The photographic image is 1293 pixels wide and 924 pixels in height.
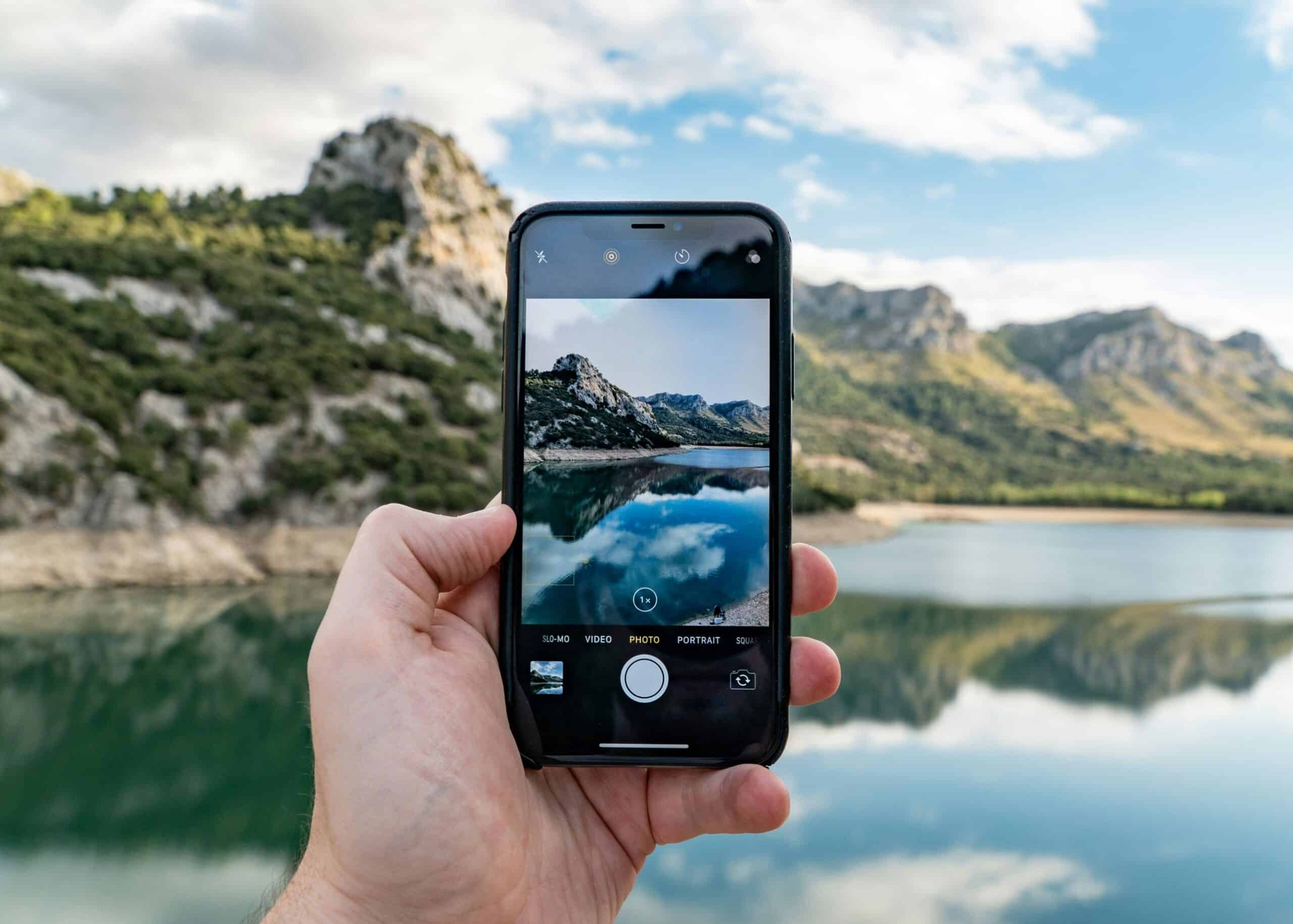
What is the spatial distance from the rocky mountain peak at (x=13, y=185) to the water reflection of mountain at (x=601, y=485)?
3988 centimetres

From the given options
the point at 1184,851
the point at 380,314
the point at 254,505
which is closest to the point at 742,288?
the point at 1184,851

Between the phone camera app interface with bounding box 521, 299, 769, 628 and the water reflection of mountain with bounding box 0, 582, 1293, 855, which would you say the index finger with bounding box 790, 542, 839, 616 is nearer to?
the phone camera app interface with bounding box 521, 299, 769, 628

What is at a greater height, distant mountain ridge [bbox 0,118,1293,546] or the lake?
distant mountain ridge [bbox 0,118,1293,546]

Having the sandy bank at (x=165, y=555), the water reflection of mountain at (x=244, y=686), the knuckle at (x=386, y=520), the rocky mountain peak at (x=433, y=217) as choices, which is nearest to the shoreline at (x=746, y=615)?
the knuckle at (x=386, y=520)

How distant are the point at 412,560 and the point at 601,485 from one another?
43 centimetres

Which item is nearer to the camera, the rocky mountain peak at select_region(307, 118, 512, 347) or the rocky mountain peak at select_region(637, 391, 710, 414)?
the rocky mountain peak at select_region(637, 391, 710, 414)

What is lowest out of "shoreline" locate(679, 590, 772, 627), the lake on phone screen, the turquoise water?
the lake on phone screen

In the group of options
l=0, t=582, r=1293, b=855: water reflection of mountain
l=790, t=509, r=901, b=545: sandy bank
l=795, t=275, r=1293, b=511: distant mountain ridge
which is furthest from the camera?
l=795, t=275, r=1293, b=511: distant mountain ridge

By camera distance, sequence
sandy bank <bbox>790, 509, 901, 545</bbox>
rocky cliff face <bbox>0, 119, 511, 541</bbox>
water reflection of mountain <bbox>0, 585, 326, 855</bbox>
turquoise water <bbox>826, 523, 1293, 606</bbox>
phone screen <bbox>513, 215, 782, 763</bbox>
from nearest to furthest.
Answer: phone screen <bbox>513, 215, 782, 763</bbox>, water reflection of mountain <bbox>0, 585, 326, 855</bbox>, rocky cliff face <bbox>0, 119, 511, 541</bbox>, turquoise water <bbox>826, 523, 1293, 606</bbox>, sandy bank <bbox>790, 509, 901, 545</bbox>

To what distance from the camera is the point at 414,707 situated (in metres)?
1.41

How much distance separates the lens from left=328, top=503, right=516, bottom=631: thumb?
1420 mm

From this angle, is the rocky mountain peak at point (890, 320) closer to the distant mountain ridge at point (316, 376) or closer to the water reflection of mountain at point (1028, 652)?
the distant mountain ridge at point (316, 376)

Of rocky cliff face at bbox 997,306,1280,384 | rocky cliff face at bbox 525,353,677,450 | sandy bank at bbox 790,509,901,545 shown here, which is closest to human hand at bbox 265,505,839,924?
rocky cliff face at bbox 525,353,677,450

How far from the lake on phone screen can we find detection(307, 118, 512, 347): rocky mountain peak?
15199 millimetres
